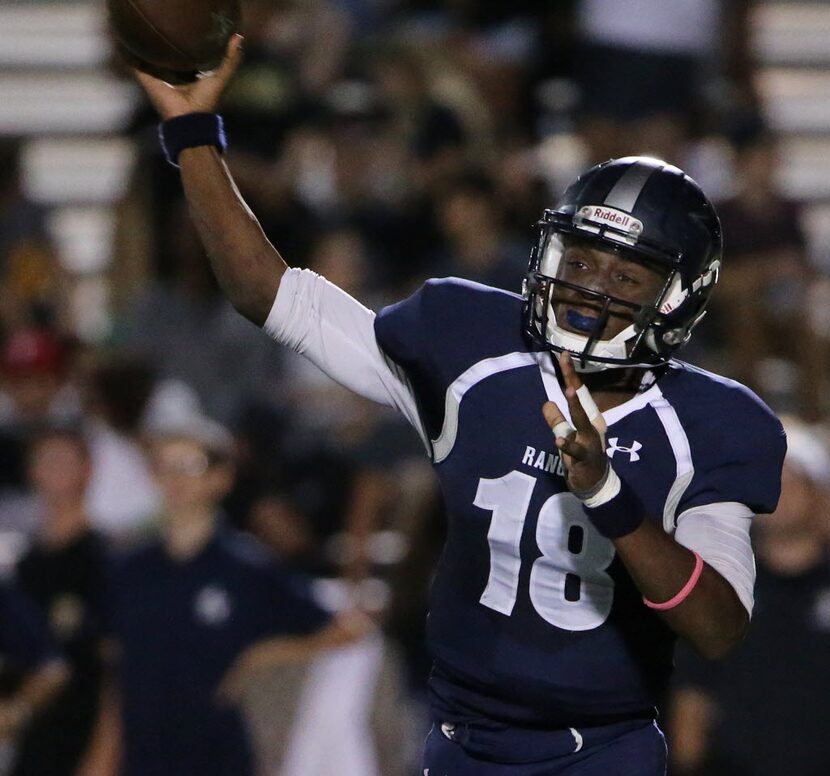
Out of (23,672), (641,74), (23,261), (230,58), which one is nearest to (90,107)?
(23,261)

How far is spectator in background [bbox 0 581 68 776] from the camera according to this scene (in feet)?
16.9

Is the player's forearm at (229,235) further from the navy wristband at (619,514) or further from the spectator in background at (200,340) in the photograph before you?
the spectator in background at (200,340)

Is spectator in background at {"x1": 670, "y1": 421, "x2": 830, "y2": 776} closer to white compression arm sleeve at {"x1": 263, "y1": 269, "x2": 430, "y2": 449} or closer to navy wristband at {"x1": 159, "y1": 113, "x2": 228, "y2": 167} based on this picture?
white compression arm sleeve at {"x1": 263, "y1": 269, "x2": 430, "y2": 449}

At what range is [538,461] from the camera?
2.97 m

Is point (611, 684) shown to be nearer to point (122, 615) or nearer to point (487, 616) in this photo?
point (487, 616)

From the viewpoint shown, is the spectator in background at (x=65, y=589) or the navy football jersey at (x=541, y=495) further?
the spectator in background at (x=65, y=589)

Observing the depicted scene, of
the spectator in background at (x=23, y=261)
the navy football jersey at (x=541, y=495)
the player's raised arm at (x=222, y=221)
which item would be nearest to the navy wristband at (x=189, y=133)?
the player's raised arm at (x=222, y=221)

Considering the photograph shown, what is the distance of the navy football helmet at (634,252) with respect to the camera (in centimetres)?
294

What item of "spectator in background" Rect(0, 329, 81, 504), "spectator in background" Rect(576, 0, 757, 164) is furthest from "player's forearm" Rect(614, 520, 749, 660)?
"spectator in background" Rect(576, 0, 757, 164)

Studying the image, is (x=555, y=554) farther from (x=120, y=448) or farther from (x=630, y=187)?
(x=120, y=448)

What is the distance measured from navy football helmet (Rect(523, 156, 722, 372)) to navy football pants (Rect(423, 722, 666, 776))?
0.69m

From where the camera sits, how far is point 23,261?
684 centimetres

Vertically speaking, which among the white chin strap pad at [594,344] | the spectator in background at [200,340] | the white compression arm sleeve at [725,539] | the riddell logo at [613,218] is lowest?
the spectator in background at [200,340]

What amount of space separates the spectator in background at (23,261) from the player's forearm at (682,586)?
423 cm
